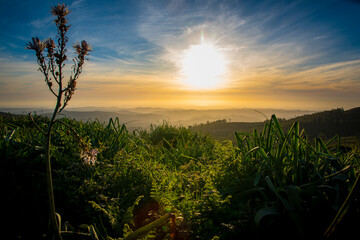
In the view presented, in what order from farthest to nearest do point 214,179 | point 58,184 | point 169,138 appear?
point 169,138 < point 214,179 < point 58,184

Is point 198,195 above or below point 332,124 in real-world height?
below

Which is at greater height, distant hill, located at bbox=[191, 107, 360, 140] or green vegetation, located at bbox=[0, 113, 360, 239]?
distant hill, located at bbox=[191, 107, 360, 140]

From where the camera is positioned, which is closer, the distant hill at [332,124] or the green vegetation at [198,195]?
the green vegetation at [198,195]

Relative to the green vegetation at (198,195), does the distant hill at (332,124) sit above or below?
above

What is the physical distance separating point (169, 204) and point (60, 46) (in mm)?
1864

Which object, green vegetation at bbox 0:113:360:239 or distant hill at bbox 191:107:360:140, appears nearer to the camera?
green vegetation at bbox 0:113:360:239

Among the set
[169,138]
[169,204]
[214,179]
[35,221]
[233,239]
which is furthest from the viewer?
[169,138]

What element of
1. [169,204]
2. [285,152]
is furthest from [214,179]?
[285,152]

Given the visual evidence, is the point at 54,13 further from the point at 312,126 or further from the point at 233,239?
the point at 312,126

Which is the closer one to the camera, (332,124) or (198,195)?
(198,195)

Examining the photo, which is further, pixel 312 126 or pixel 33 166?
pixel 312 126

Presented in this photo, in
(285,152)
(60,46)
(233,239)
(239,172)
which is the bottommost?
(233,239)

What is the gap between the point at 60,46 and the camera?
1.51 meters

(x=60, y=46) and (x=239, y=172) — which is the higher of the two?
(x=60, y=46)
